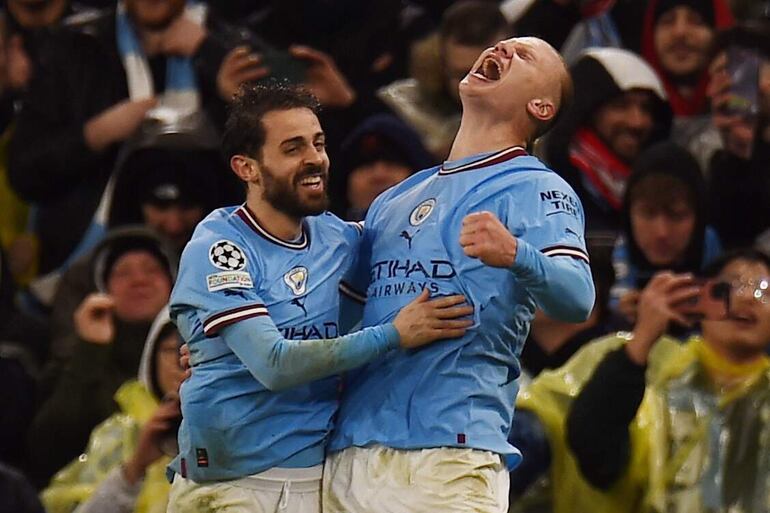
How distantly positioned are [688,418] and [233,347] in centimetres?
196

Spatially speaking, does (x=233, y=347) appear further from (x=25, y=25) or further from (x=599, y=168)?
(x=25, y=25)

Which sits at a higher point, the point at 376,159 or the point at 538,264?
the point at 376,159

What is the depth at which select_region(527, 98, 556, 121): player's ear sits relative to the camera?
5.39 m

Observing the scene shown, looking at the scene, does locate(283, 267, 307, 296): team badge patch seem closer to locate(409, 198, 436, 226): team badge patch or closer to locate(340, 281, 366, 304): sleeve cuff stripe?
locate(340, 281, 366, 304): sleeve cuff stripe

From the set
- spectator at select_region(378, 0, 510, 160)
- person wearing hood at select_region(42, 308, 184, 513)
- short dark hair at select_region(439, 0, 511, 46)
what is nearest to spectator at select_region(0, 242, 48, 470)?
person wearing hood at select_region(42, 308, 184, 513)

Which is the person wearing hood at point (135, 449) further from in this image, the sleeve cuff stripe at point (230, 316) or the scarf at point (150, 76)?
the sleeve cuff stripe at point (230, 316)

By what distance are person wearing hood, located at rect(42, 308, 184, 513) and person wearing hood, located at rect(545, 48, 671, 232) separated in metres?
1.49

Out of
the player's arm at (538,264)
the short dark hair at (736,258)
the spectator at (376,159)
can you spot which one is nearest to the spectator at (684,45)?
the spectator at (376,159)

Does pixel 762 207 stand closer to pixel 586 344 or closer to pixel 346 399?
pixel 586 344

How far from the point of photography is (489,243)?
4.89m

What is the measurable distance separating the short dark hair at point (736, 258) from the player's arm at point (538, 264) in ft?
6.04

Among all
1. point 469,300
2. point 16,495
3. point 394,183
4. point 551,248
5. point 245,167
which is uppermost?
point 245,167

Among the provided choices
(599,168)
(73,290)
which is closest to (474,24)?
(599,168)

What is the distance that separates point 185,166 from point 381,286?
3.16 metres
